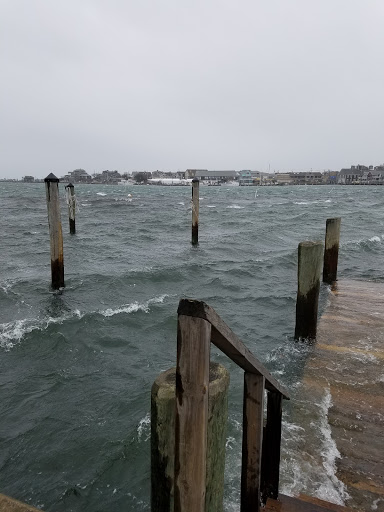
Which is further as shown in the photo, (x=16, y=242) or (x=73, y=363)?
(x=16, y=242)

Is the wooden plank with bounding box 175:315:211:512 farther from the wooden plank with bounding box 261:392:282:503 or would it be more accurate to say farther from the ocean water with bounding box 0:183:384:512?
the ocean water with bounding box 0:183:384:512

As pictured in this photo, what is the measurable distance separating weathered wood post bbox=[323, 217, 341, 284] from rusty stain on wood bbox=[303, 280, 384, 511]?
161 centimetres

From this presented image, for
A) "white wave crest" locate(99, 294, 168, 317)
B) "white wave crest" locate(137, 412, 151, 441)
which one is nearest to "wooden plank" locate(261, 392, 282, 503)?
"white wave crest" locate(137, 412, 151, 441)

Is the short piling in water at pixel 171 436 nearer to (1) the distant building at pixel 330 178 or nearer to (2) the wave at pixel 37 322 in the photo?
(2) the wave at pixel 37 322

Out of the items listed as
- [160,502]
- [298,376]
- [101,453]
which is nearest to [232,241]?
[298,376]

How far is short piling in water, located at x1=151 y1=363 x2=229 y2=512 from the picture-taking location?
1.99 metres

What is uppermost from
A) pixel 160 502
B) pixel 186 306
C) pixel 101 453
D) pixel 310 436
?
pixel 186 306

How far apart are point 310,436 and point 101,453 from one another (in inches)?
97.3

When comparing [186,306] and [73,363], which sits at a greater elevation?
[186,306]

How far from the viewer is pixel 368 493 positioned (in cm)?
334

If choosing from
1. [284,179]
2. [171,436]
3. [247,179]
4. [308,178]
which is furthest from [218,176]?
[171,436]

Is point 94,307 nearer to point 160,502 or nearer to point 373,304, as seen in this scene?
point 373,304

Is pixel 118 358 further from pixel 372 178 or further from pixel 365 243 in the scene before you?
pixel 372 178

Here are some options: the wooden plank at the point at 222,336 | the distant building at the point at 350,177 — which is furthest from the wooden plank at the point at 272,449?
the distant building at the point at 350,177
